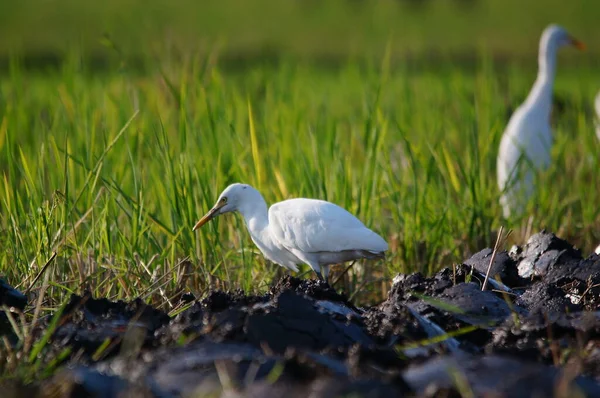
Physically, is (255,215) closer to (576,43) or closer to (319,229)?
(319,229)

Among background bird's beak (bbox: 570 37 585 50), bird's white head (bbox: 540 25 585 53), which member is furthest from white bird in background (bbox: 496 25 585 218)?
background bird's beak (bbox: 570 37 585 50)

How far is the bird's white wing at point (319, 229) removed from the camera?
11.7ft

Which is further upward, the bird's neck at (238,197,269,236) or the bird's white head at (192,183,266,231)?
the bird's white head at (192,183,266,231)

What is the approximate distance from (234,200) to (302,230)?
1.07ft

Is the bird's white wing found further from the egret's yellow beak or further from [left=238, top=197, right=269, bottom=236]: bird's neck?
the egret's yellow beak

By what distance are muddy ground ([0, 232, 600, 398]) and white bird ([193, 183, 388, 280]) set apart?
0.50m

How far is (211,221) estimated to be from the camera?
3.86 metres

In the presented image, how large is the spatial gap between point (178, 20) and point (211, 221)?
54.1ft

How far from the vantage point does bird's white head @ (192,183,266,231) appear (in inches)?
148

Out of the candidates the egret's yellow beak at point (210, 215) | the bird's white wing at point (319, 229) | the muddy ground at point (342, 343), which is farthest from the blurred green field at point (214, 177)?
the muddy ground at point (342, 343)

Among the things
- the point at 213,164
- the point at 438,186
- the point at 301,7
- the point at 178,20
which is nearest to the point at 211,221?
the point at 213,164

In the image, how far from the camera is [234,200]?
381cm

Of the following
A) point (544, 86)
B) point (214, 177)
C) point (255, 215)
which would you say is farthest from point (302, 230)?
point (544, 86)

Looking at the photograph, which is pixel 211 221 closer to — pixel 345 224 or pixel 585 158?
pixel 345 224
